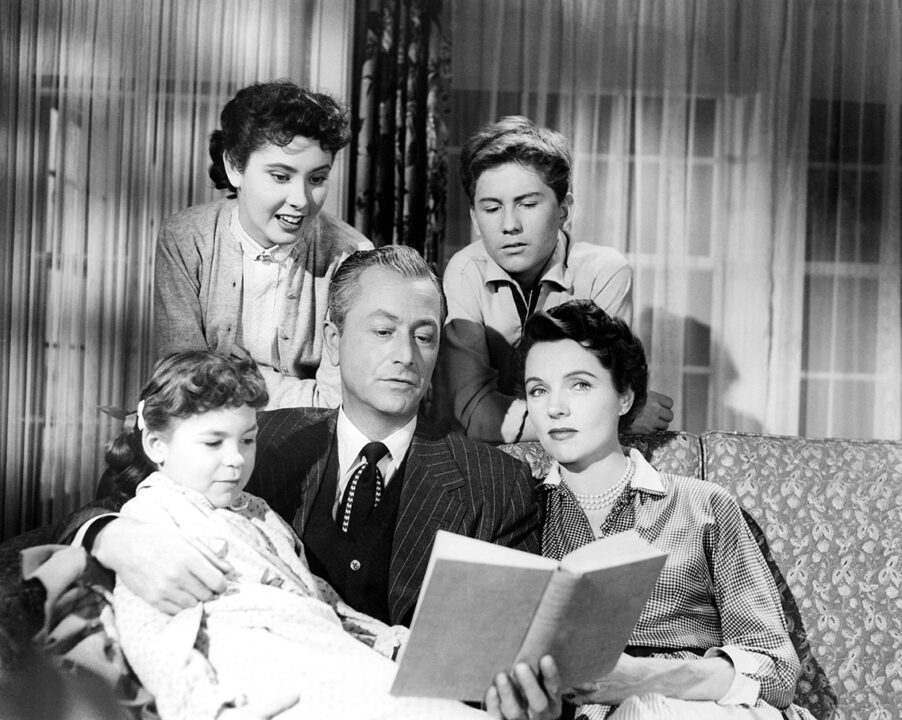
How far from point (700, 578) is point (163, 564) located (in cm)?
108

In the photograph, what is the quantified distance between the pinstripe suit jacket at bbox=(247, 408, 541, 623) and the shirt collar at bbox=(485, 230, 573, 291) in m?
0.61

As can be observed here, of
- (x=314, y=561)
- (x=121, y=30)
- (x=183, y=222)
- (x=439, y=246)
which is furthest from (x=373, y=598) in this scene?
(x=121, y=30)

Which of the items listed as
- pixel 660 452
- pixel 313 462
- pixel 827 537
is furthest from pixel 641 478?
pixel 313 462

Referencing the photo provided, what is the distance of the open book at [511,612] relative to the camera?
1657 millimetres

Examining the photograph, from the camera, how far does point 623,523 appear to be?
88.0 inches

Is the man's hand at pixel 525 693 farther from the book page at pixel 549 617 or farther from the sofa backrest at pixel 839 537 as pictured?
the sofa backrest at pixel 839 537

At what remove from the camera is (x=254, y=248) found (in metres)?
2.60

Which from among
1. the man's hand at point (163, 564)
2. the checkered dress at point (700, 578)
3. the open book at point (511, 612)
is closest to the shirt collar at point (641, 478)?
the checkered dress at point (700, 578)

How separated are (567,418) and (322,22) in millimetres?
1788

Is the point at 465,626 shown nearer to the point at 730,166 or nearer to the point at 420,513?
the point at 420,513

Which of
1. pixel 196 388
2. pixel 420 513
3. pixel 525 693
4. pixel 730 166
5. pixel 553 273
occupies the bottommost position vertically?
pixel 525 693

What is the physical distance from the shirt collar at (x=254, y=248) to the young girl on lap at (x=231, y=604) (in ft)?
1.94

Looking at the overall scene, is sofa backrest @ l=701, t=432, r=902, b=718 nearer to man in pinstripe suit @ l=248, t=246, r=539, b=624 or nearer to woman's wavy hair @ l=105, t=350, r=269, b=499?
man in pinstripe suit @ l=248, t=246, r=539, b=624

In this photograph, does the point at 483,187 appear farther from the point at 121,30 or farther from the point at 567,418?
the point at 121,30
